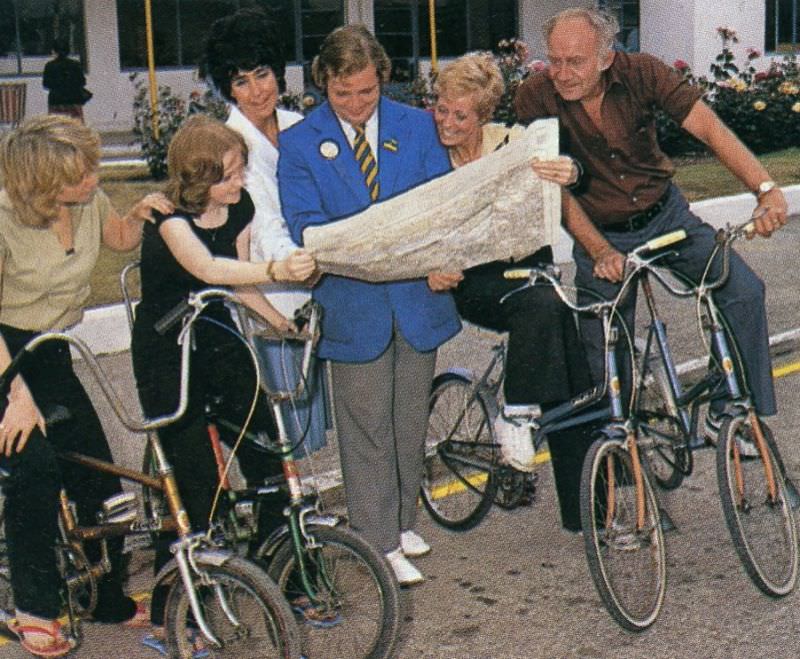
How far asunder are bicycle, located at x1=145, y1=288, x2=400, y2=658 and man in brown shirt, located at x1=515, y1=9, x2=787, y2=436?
139 cm

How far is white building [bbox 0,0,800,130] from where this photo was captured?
85.5 feet

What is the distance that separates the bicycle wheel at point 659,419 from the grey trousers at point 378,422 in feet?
2.60

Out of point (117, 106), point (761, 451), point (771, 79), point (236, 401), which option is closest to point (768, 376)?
point (761, 451)

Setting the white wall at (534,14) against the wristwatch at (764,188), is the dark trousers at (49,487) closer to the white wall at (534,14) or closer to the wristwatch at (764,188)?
the wristwatch at (764,188)

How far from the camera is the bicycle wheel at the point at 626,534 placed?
4.78m

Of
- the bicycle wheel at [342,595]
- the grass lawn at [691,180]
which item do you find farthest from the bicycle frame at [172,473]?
the grass lawn at [691,180]

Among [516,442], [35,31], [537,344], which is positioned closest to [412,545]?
[516,442]

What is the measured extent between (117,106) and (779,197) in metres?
22.8

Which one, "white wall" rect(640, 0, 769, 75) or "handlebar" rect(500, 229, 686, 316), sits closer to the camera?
"handlebar" rect(500, 229, 686, 316)

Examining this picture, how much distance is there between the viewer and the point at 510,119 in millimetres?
15219

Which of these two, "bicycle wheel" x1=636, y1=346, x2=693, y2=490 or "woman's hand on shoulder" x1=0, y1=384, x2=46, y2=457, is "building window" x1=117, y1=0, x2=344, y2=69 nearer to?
"bicycle wheel" x1=636, y1=346, x2=693, y2=490

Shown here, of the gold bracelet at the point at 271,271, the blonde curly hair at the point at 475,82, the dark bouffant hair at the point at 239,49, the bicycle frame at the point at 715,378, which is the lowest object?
the bicycle frame at the point at 715,378

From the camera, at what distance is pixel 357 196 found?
4832 millimetres

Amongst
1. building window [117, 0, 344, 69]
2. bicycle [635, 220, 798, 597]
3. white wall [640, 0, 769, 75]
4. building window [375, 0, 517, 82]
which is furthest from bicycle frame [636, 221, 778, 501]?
building window [375, 0, 517, 82]
